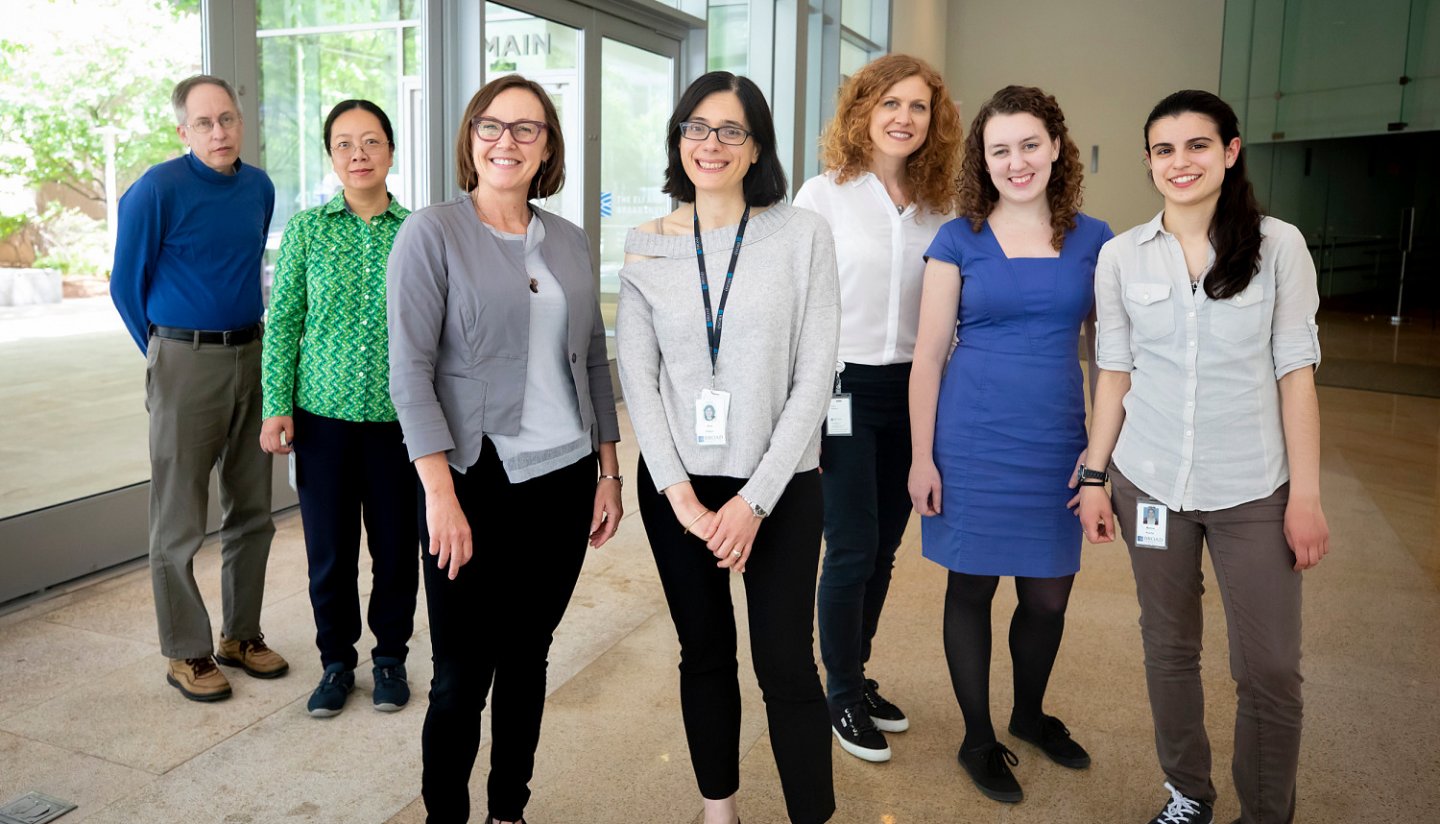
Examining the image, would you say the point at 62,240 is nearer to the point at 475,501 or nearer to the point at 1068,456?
the point at 475,501

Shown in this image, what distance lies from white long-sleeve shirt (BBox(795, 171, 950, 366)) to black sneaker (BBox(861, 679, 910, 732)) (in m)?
0.88

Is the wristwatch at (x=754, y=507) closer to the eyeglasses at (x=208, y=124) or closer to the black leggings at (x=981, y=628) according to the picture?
the black leggings at (x=981, y=628)

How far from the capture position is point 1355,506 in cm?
547

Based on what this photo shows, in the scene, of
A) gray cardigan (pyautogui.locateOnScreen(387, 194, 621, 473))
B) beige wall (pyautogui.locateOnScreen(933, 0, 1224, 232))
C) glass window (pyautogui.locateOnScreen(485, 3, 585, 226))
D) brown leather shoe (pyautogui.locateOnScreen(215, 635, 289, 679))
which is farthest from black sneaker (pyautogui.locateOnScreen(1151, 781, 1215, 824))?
beige wall (pyautogui.locateOnScreen(933, 0, 1224, 232))

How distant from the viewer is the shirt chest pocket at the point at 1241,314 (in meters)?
2.11

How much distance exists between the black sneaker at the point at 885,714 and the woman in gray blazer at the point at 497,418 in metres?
1.04

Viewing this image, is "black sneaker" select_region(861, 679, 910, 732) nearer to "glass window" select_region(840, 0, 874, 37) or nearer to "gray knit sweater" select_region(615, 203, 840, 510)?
"gray knit sweater" select_region(615, 203, 840, 510)

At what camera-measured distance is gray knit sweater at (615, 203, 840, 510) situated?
1.97 metres

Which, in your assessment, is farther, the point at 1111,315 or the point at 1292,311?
the point at 1111,315

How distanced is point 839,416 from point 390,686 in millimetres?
1404

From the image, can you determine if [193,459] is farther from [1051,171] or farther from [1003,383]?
[1051,171]

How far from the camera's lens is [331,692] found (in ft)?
9.81

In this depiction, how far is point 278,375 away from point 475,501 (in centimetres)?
108

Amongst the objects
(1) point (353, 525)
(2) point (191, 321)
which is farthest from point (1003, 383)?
(2) point (191, 321)
